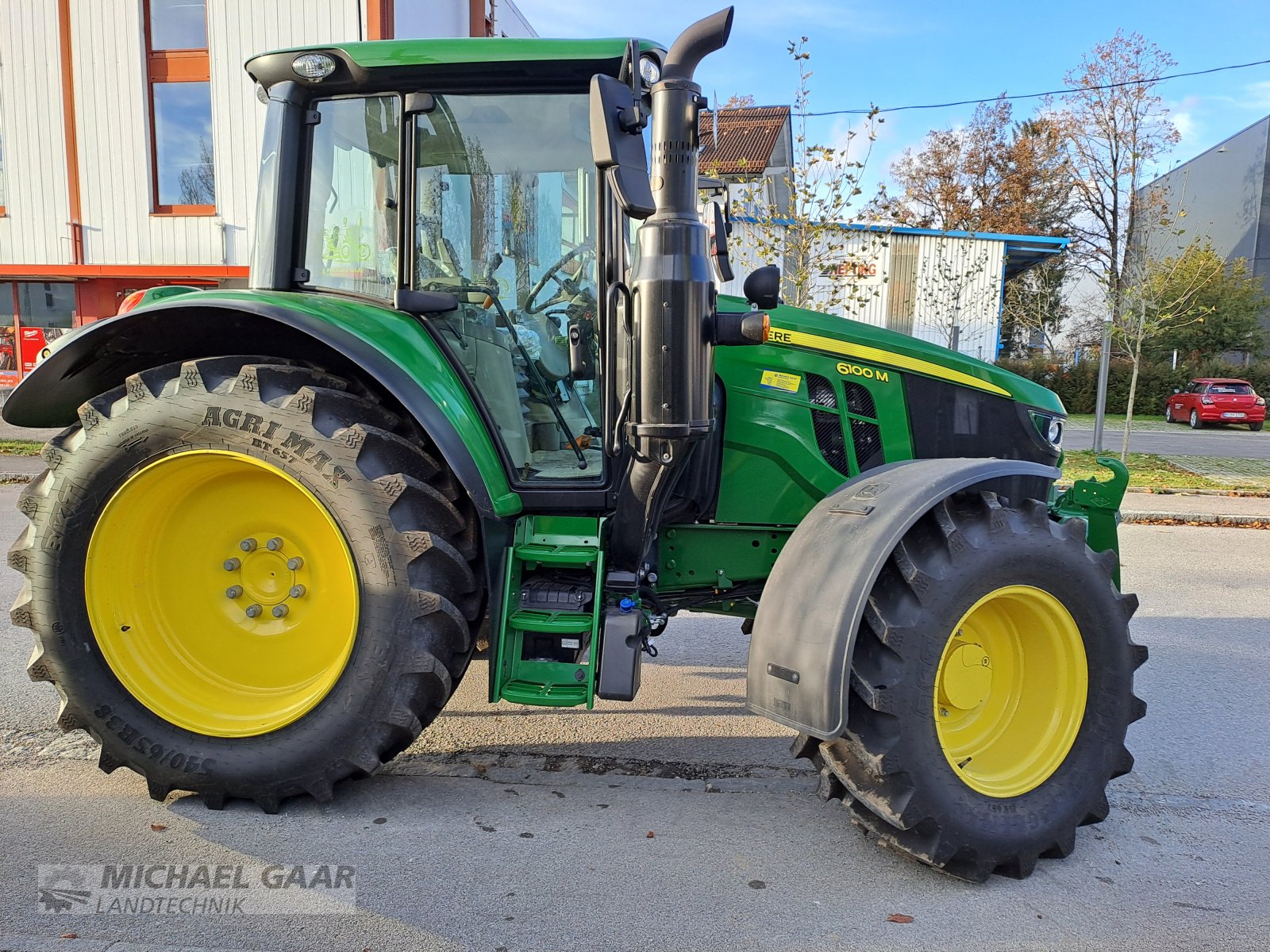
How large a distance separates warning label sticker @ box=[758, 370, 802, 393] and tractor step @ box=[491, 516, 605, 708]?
2.68 ft

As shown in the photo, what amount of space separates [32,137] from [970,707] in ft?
→ 57.5

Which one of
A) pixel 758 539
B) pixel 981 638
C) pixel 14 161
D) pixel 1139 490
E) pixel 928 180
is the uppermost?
pixel 928 180

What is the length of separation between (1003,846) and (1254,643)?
132 inches

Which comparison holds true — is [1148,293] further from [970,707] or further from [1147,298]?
[970,707]

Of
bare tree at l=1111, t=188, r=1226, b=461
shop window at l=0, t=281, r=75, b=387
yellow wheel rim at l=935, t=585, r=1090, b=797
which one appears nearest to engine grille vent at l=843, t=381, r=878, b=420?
yellow wheel rim at l=935, t=585, r=1090, b=797

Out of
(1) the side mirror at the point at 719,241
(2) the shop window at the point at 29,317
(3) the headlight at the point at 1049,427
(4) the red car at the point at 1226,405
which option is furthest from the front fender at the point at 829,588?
(4) the red car at the point at 1226,405

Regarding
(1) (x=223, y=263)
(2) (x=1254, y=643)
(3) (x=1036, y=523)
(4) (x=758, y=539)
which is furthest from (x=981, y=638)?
(1) (x=223, y=263)

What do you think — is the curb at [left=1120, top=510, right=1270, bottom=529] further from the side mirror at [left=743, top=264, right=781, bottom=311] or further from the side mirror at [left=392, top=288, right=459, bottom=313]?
the side mirror at [left=392, top=288, right=459, bottom=313]

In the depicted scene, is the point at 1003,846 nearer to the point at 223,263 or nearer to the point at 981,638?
the point at 981,638

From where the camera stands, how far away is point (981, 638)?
298cm

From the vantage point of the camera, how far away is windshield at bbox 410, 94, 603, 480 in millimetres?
3066

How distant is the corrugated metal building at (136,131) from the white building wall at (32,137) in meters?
0.02

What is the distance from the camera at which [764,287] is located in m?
2.74

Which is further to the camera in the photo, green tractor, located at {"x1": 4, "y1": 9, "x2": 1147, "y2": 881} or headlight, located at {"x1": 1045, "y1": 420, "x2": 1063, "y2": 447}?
headlight, located at {"x1": 1045, "y1": 420, "x2": 1063, "y2": 447}
